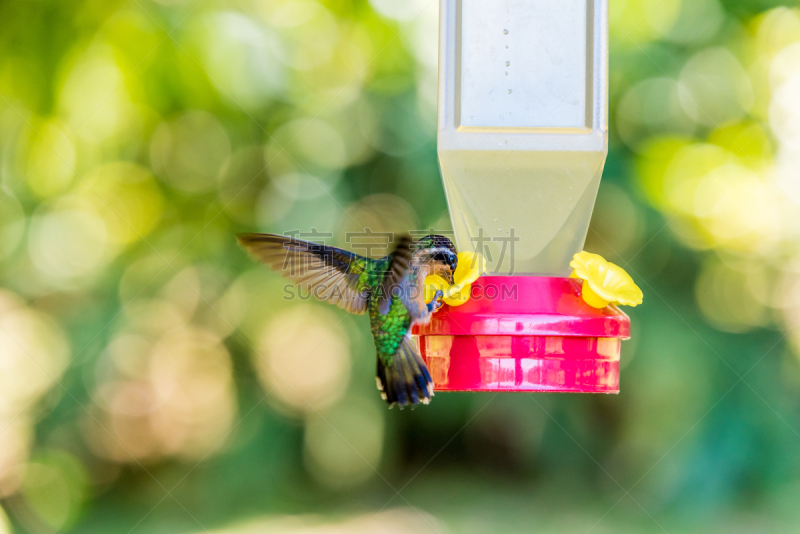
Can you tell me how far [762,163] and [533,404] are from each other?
2.56 metres

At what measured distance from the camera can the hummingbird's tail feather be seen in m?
2.08

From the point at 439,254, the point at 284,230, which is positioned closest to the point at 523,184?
the point at 439,254

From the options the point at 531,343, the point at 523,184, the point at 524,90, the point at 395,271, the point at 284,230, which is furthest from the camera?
the point at 284,230

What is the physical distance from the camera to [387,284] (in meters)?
2.32

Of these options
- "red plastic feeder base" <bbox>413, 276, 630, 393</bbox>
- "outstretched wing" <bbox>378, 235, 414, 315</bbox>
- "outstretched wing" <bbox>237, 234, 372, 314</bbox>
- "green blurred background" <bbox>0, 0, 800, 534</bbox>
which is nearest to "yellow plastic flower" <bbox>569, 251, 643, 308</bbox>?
"red plastic feeder base" <bbox>413, 276, 630, 393</bbox>

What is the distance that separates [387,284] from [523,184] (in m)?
0.63

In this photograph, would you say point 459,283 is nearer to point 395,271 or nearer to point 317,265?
point 395,271

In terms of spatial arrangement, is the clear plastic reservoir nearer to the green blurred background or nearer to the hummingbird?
the hummingbird

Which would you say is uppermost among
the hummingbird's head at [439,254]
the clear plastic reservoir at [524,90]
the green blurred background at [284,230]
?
the clear plastic reservoir at [524,90]

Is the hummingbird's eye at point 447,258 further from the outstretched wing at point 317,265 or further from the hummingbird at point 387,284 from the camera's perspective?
the outstretched wing at point 317,265

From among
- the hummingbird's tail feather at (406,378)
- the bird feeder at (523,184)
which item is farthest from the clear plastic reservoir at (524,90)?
the hummingbird's tail feather at (406,378)

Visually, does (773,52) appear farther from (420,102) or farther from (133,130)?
(133,130)

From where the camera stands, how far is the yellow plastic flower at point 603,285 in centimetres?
186

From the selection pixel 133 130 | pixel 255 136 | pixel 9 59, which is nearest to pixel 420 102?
pixel 255 136
